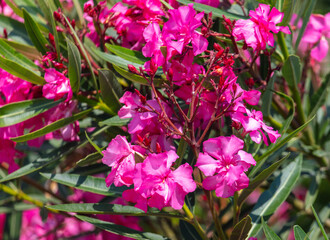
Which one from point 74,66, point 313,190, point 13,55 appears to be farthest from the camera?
point 313,190

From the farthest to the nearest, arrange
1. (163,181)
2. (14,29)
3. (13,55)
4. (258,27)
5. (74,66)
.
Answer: (14,29) → (13,55) → (74,66) → (258,27) → (163,181)

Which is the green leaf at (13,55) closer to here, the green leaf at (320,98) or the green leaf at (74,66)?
the green leaf at (74,66)

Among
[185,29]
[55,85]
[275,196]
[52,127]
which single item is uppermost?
[185,29]

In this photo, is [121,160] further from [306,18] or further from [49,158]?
[306,18]

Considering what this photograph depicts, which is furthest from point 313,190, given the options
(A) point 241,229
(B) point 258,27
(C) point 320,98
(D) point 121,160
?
(D) point 121,160

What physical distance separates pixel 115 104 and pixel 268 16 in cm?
46

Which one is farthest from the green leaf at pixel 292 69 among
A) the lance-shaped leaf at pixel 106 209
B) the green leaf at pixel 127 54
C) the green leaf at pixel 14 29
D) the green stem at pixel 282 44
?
the green leaf at pixel 14 29

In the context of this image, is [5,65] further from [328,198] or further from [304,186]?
[304,186]

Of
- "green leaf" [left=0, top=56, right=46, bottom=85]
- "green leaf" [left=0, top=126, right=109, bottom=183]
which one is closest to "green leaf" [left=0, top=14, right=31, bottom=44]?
"green leaf" [left=0, top=56, right=46, bottom=85]

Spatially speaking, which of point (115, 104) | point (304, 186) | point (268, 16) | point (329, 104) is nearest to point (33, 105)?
point (115, 104)

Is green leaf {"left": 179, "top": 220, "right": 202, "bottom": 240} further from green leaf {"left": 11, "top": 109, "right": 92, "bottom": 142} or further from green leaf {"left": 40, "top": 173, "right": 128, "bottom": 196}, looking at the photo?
green leaf {"left": 11, "top": 109, "right": 92, "bottom": 142}

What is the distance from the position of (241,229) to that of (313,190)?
0.66 metres

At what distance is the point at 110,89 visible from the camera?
3.95 ft

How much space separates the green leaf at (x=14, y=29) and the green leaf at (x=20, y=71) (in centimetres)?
25
